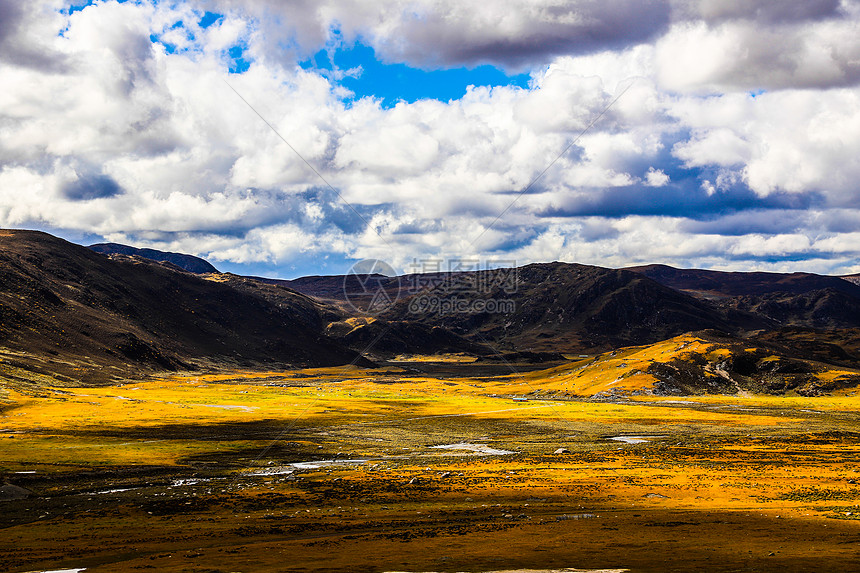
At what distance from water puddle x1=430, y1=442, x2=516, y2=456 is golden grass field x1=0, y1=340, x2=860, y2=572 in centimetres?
60

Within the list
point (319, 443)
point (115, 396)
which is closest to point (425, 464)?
point (319, 443)

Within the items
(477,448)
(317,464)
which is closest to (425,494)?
(317,464)

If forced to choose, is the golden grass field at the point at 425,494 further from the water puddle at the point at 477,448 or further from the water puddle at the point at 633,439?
the water puddle at the point at 477,448

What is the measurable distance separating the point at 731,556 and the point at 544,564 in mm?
9804

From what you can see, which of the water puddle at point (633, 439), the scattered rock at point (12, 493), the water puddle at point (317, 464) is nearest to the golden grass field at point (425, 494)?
the water puddle at point (633, 439)

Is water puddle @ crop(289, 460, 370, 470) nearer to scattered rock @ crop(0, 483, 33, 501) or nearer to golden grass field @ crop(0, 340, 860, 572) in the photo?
golden grass field @ crop(0, 340, 860, 572)

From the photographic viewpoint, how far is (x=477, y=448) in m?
94.3

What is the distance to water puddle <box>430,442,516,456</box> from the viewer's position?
8875cm

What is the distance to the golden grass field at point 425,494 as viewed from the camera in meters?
35.2

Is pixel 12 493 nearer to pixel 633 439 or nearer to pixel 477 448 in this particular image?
pixel 477 448

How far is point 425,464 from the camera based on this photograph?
77312mm

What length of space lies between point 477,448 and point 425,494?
38317 millimetres

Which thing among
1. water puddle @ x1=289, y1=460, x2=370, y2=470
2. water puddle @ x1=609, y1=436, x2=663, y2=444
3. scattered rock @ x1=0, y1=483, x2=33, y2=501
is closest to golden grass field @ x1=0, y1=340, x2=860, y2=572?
water puddle @ x1=609, y1=436, x2=663, y2=444

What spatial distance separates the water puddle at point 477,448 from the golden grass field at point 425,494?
60 cm
